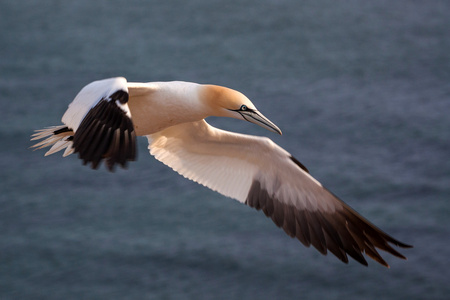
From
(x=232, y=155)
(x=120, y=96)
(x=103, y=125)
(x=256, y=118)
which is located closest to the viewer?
(x=103, y=125)

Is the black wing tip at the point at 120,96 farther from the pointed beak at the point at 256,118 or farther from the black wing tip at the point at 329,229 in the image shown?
the black wing tip at the point at 329,229

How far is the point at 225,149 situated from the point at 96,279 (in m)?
3.43

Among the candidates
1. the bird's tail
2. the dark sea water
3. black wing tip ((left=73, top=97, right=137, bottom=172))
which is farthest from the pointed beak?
the dark sea water

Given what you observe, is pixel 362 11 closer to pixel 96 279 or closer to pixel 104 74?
pixel 104 74

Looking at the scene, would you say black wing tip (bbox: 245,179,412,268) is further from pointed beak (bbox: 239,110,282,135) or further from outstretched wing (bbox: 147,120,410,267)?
pointed beak (bbox: 239,110,282,135)

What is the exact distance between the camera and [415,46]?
508 inches

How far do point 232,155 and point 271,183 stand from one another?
0.41 meters

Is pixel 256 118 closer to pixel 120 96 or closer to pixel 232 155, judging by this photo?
pixel 232 155

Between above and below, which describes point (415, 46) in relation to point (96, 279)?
above

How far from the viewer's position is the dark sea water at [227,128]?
9.95m

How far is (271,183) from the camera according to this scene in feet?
23.2

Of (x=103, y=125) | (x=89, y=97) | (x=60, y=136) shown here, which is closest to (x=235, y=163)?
(x=60, y=136)

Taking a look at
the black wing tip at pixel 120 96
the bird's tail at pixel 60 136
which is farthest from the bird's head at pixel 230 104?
the bird's tail at pixel 60 136

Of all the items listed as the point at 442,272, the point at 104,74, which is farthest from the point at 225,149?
the point at 104,74
